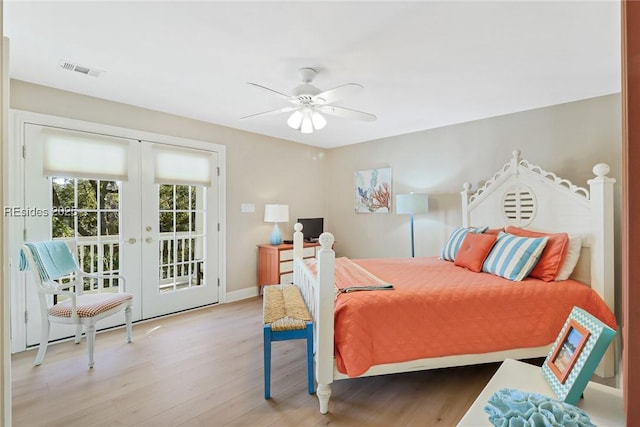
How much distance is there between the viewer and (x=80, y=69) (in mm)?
2475

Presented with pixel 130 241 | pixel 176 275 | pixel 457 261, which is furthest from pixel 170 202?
pixel 457 261

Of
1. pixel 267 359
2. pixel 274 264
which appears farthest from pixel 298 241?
pixel 267 359

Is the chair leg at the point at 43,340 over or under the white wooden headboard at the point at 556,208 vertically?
under

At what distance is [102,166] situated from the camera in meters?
3.11

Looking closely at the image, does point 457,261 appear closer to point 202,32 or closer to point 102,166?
point 202,32

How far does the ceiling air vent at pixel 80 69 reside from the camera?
7.84 feet

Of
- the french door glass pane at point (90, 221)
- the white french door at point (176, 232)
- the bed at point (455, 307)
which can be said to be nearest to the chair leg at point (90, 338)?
the french door glass pane at point (90, 221)

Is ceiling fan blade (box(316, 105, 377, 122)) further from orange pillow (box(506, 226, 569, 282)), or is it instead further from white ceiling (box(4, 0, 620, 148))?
orange pillow (box(506, 226, 569, 282))

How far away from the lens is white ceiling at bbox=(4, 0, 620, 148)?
1756mm

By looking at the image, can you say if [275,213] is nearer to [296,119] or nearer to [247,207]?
[247,207]

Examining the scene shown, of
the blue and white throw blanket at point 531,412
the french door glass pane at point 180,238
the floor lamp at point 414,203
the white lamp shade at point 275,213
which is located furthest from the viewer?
the white lamp shade at point 275,213

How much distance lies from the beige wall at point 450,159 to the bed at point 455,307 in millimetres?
464

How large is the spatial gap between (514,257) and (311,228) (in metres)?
3.01

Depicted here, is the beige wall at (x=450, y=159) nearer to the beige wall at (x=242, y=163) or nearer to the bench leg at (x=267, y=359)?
the beige wall at (x=242, y=163)
